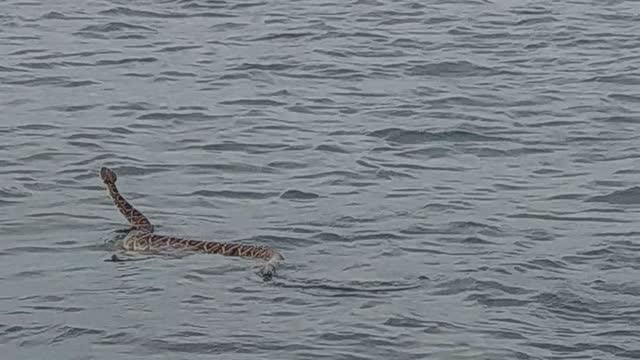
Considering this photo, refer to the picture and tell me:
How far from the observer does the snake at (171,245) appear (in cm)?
1442

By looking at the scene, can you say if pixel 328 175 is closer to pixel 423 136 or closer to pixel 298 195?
pixel 298 195

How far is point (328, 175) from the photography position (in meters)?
17.6

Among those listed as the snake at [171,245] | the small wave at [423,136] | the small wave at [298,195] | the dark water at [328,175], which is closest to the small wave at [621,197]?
the dark water at [328,175]

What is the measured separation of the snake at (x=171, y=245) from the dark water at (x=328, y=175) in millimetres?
115

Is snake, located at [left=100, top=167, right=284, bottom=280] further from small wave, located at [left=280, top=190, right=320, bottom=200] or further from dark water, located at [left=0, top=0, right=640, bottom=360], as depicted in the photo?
small wave, located at [left=280, top=190, right=320, bottom=200]

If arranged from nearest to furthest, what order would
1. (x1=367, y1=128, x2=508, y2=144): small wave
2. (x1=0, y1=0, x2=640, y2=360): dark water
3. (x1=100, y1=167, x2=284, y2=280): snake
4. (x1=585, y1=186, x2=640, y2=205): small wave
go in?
(x1=0, y1=0, x2=640, y2=360): dark water → (x1=100, y1=167, x2=284, y2=280): snake → (x1=585, y1=186, x2=640, y2=205): small wave → (x1=367, y1=128, x2=508, y2=144): small wave

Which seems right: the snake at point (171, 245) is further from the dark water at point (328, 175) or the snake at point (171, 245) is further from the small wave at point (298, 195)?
the small wave at point (298, 195)

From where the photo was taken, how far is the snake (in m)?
14.4

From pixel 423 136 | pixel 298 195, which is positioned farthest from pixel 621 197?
pixel 423 136

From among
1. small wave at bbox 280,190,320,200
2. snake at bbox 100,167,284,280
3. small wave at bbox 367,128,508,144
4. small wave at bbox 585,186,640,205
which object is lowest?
small wave at bbox 585,186,640,205

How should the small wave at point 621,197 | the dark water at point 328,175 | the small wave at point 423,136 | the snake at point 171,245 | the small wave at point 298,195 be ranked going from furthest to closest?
the small wave at point 423,136, the small wave at point 298,195, the small wave at point 621,197, the snake at point 171,245, the dark water at point 328,175

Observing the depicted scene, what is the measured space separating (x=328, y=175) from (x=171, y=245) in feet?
10.1

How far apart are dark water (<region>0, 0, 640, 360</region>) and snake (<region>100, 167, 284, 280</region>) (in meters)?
0.12

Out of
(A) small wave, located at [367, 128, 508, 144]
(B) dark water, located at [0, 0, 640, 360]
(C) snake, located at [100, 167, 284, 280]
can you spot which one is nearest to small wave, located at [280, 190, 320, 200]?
(B) dark water, located at [0, 0, 640, 360]
